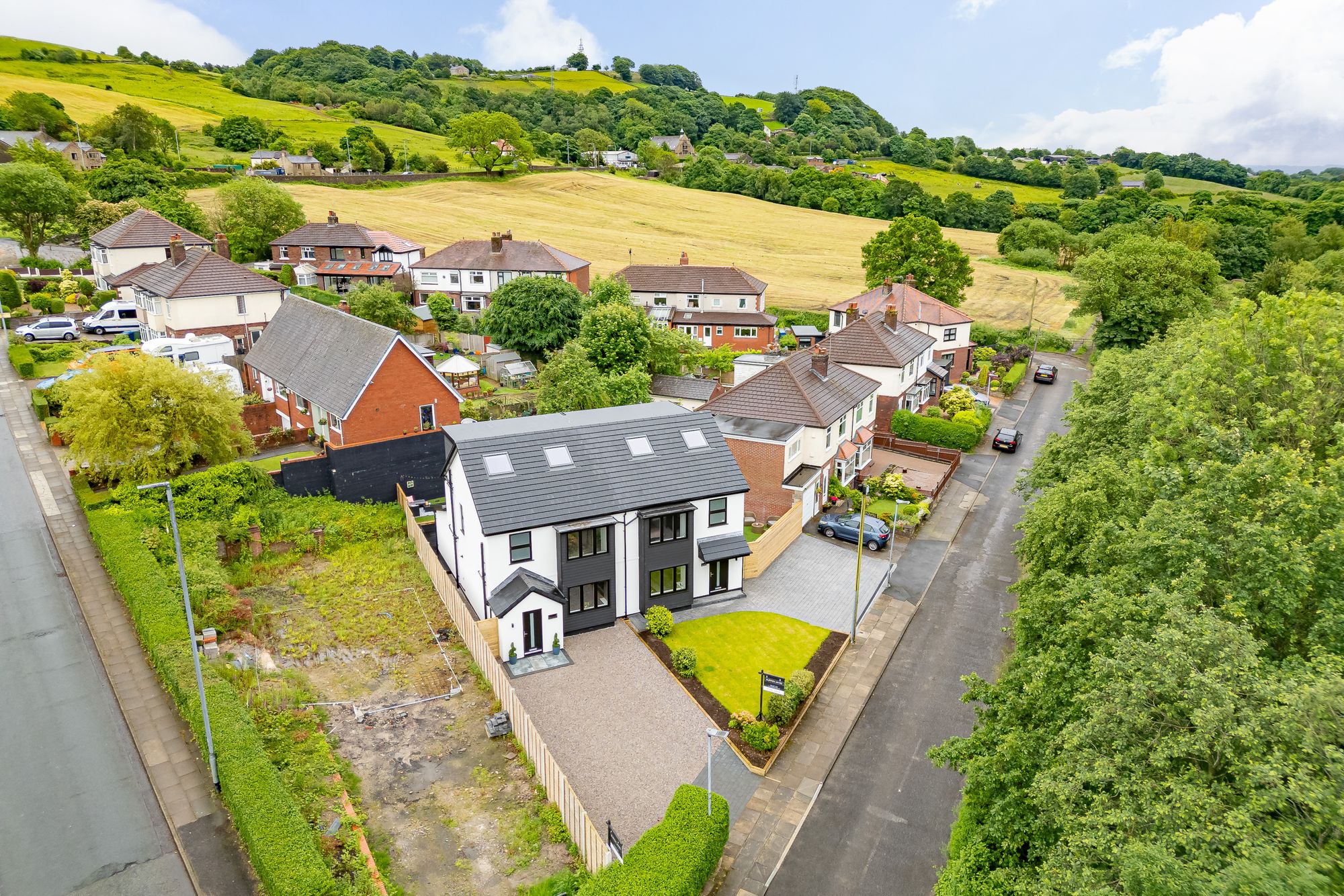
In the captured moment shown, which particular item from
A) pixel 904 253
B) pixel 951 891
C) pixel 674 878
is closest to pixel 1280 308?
pixel 951 891

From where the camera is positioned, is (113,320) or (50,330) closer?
(50,330)

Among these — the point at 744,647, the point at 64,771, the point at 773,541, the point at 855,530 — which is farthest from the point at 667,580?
the point at 64,771

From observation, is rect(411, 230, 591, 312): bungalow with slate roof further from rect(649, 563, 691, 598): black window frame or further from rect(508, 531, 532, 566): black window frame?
rect(508, 531, 532, 566): black window frame

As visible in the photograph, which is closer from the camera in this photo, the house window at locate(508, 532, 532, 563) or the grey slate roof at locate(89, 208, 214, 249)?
the house window at locate(508, 532, 532, 563)

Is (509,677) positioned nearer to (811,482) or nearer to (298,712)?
(298,712)

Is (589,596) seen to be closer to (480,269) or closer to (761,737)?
(761,737)

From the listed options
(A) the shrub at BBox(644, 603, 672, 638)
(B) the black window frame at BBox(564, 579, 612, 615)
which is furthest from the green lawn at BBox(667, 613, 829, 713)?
(B) the black window frame at BBox(564, 579, 612, 615)
